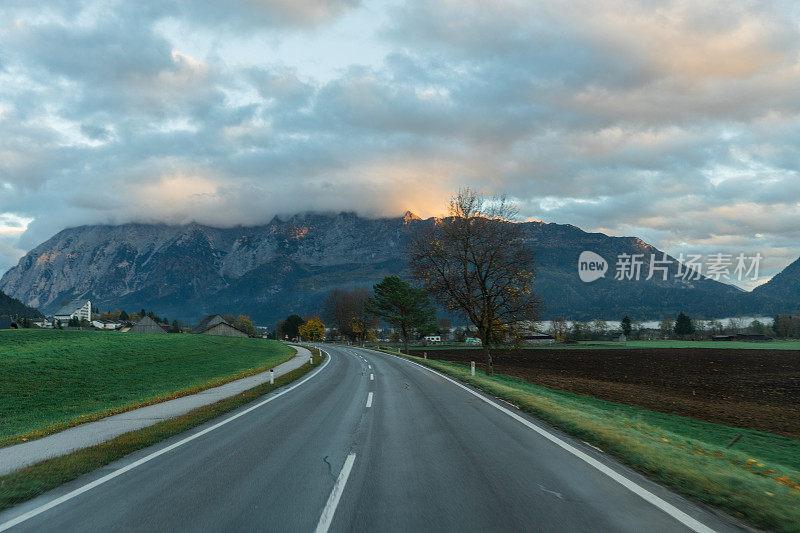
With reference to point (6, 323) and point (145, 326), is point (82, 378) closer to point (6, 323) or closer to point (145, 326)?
point (6, 323)

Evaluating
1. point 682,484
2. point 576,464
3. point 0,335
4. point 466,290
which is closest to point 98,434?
point 576,464

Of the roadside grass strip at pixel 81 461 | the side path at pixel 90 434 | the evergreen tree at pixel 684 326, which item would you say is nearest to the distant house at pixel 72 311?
the side path at pixel 90 434

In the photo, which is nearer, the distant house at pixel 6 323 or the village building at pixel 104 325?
the distant house at pixel 6 323

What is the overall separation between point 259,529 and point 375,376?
2049cm

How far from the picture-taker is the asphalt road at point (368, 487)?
16.3ft

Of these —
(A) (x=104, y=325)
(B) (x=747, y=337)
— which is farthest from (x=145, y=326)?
(B) (x=747, y=337)

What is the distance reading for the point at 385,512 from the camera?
5227 millimetres

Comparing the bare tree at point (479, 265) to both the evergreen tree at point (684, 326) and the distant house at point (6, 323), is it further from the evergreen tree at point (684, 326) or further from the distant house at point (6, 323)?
the evergreen tree at point (684, 326)

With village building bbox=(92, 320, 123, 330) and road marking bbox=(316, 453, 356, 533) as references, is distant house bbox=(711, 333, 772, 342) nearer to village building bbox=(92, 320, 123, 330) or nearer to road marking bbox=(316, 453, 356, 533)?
road marking bbox=(316, 453, 356, 533)

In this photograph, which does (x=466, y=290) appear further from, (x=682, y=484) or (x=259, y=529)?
(x=259, y=529)

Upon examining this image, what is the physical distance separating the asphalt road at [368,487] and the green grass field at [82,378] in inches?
222

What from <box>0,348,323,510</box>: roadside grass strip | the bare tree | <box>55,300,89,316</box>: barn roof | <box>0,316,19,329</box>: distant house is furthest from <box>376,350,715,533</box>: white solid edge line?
<box>55,300,89,316</box>: barn roof

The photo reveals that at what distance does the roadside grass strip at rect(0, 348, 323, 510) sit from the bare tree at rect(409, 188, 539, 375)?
19.8m

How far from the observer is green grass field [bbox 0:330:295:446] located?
14469mm
